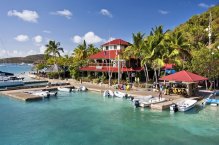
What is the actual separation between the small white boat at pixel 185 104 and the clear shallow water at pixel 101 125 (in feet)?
2.35

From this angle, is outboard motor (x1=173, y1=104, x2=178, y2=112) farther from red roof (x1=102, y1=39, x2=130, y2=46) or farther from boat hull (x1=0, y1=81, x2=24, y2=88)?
boat hull (x1=0, y1=81, x2=24, y2=88)

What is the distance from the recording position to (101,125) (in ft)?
76.7

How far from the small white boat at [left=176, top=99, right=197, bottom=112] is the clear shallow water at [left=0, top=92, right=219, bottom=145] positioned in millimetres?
715

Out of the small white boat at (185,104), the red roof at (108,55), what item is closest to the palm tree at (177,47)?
the red roof at (108,55)

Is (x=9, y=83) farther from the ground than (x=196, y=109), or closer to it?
Result: farther from the ground

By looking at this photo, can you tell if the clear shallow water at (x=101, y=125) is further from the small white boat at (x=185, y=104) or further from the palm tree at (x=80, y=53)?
the palm tree at (x=80, y=53)

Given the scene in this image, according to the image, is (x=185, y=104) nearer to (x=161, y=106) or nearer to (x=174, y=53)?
(x=161, y=106)

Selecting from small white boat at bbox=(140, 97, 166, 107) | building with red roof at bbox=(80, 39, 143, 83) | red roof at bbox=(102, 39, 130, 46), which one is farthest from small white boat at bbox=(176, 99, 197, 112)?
red roof at bbox=(102, 39, 130, 46)

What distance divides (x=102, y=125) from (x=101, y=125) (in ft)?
0.32

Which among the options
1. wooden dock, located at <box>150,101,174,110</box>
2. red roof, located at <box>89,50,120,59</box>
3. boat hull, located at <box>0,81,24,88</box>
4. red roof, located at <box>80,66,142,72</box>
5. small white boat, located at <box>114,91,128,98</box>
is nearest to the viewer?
wooden dock, located at <box>150,101,174,110</box>

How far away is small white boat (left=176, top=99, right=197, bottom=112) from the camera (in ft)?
90.2

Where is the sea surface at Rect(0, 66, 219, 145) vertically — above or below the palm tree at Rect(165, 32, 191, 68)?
below

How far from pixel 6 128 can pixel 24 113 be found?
5310 mm

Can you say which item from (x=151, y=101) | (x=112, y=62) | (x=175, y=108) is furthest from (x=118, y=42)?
(x=175, y=108)
